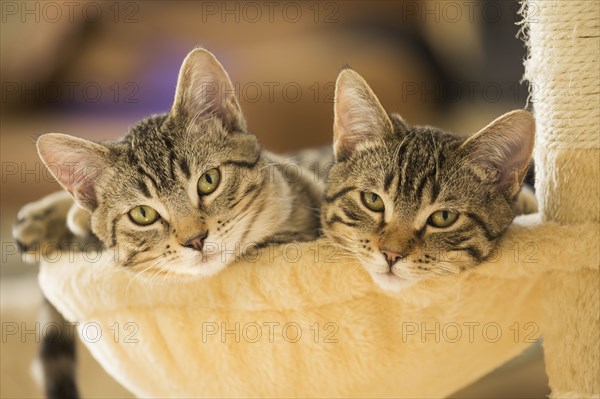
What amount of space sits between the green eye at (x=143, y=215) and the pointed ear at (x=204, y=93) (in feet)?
0.89

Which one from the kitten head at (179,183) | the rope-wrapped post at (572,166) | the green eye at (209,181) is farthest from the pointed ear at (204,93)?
the rope-wrapped post at (572,166)

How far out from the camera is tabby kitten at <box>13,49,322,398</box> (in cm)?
155

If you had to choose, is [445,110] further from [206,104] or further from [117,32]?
[206,104]

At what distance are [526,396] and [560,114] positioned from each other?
6.66 feet

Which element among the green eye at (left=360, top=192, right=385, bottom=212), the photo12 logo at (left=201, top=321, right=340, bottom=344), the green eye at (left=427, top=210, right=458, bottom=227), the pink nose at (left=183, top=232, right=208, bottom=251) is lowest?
the photo12 logo at (left=201, top=321, right=340, bottom=344)

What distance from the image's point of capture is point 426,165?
1539 mm

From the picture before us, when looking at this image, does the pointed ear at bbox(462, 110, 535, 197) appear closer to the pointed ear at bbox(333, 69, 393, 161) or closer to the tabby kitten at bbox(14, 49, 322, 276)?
the pointed ear at bbox(333, 69, 393, 161)

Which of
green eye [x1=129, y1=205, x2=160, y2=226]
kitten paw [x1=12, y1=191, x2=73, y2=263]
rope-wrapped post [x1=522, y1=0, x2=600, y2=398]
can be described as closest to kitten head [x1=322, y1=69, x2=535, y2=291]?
rope-wrapped post [x1=522, y1=0, x2=600, y2=398]

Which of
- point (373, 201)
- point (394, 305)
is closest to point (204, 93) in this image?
point (373, 201)

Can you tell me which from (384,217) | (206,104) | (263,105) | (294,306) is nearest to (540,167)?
(384,217)

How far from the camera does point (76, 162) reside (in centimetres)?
162

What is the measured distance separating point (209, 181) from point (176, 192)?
0.10 m

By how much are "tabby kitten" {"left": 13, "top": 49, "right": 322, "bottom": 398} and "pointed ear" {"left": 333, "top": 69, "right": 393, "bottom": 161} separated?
0.24m

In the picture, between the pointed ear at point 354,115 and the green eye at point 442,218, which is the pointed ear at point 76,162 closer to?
the pointed ear at point 354,115
